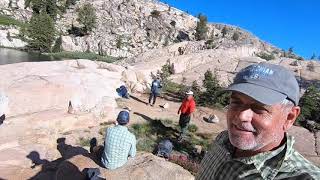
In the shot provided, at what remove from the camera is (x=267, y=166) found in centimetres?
238

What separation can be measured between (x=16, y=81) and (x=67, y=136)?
155 inches

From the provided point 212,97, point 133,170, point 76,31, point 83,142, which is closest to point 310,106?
point 212,97

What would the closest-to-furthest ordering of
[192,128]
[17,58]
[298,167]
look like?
[298,167] → [192,128] → [17,58]

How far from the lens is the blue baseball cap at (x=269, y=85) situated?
8.00 feet

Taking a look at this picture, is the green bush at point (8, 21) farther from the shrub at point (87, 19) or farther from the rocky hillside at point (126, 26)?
the shrub at point (87, 19)

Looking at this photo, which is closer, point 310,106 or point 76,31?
point 310,106

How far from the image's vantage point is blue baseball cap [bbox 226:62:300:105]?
2.44 meters

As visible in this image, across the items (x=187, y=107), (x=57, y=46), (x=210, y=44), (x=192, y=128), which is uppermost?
(x=210, y=44)

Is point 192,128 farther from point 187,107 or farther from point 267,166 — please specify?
point 267,166

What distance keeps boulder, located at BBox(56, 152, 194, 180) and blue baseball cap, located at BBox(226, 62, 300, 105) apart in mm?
6565

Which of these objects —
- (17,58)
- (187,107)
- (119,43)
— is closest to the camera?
(187,107)

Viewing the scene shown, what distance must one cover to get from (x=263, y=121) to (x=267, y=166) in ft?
0.97

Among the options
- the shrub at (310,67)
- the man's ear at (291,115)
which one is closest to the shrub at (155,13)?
the shrub at (310,67)

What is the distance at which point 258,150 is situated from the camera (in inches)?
99.8
